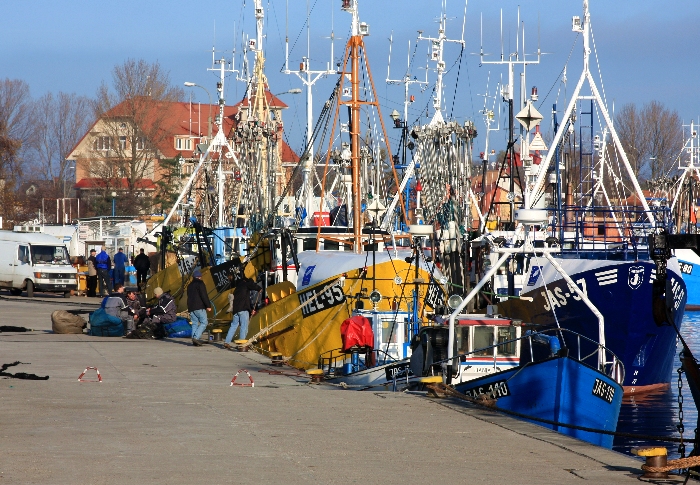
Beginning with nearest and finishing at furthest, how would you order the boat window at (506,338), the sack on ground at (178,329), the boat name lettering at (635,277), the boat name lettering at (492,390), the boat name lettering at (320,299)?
the boat name lettering at (492,390)
the boat window at (506,338)
the boat name lettering at (320,299)
the boat name lettering at (635,277)
the sack on ground at (178,329)

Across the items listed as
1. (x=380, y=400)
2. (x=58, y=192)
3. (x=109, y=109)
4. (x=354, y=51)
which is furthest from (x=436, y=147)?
(x=58, y=192)

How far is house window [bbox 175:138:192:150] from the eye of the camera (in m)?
97.4

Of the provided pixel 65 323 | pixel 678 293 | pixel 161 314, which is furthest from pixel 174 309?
pixel 678 293

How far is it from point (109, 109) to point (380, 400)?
73206 mm

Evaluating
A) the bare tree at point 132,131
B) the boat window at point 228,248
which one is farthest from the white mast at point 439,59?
the bare tree at point 132,131

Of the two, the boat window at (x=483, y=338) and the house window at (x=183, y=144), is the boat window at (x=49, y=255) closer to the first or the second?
the boat window at (x=483, y=338)

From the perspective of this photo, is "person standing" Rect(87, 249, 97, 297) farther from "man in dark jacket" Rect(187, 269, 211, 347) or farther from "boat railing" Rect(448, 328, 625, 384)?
"boat railing" Rect(448, 328, 625, 384)

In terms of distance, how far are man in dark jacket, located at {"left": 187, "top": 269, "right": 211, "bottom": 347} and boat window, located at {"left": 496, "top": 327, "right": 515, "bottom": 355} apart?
9.06 metres

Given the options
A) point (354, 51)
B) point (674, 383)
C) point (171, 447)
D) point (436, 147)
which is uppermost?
point (354, 51)

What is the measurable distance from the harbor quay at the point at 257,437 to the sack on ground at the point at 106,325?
277 inches

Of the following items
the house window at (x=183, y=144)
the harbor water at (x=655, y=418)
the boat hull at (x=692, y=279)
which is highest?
the house window at (x=183, y=144)

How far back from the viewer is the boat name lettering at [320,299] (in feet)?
71.4

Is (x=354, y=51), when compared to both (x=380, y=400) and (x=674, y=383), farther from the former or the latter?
(x=380, y=400)

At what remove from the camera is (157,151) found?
8806 cm
